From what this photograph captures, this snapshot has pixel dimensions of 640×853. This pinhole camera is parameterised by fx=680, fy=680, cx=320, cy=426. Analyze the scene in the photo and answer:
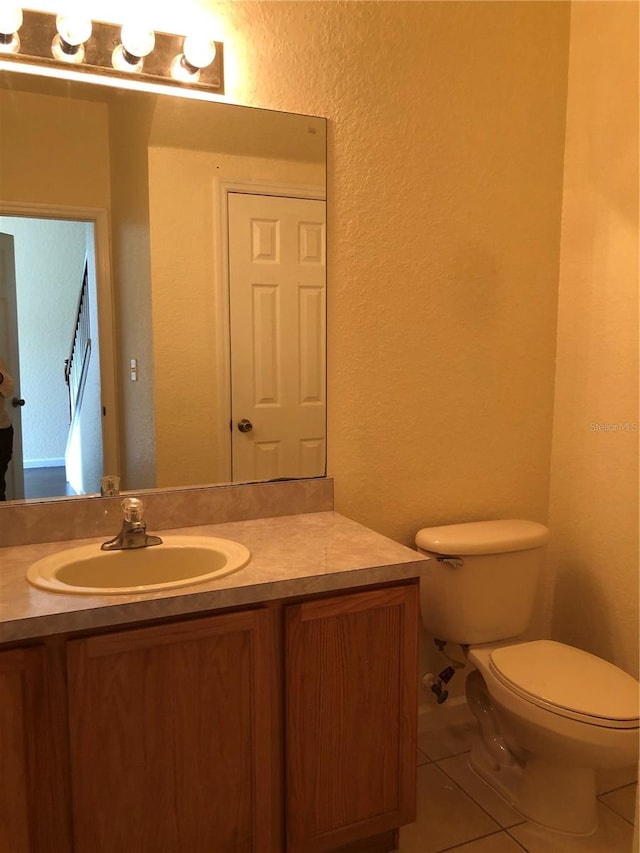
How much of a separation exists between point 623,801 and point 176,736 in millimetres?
1381

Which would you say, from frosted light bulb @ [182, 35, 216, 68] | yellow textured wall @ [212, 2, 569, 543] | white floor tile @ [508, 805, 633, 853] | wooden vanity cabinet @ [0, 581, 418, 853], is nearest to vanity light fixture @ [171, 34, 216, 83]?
frosted light bulb @ [182, 35, 216, 68]

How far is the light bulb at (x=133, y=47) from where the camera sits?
1644 millimetres

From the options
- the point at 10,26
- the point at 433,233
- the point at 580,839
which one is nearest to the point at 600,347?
the point at 433,233

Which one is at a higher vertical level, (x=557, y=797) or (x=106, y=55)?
(x=106, y=55)

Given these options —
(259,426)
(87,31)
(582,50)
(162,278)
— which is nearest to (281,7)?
(87,31)

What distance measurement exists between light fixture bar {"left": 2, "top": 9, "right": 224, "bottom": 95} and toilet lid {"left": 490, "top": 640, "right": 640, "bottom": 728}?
1.72m

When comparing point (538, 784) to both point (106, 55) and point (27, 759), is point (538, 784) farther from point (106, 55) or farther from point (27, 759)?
point (106, 55)

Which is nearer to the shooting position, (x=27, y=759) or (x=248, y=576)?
(x=27, y=759)

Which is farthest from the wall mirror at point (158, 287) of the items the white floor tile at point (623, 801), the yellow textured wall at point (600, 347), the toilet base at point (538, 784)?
the white floor tile at point (623, 801)

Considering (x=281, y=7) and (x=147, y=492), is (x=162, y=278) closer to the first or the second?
(x=147, y=492)

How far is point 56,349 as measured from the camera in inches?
65.3

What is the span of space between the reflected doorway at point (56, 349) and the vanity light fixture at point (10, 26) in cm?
38

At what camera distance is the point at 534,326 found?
88.7 inches

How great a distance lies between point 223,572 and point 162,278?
31.4 inches
